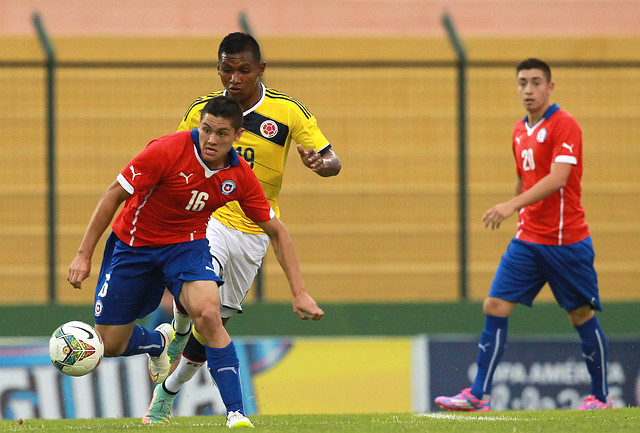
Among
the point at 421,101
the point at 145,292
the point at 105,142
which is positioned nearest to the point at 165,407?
the point at 145,292

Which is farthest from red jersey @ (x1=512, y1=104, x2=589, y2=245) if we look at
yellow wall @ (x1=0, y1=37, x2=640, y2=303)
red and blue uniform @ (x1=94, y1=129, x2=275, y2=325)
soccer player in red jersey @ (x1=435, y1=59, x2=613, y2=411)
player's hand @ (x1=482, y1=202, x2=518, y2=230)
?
yellow wall @ (x1=0, y1=37, x2=640, y2=303)

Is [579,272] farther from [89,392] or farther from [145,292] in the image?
[89,392]

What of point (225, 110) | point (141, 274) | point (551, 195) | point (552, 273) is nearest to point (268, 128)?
point (225, 110)

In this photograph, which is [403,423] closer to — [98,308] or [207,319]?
[207,319]

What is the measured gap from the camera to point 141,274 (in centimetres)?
619

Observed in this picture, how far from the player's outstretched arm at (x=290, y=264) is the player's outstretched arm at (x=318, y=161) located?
0.37 metres

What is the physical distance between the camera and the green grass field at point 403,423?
5695 millimetres

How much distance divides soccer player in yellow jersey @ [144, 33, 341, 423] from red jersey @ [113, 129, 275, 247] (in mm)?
602

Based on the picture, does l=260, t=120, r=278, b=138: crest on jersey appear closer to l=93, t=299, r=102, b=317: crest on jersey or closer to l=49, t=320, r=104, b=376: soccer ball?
l=93, t=299, r=102, b=317: crest on jersey

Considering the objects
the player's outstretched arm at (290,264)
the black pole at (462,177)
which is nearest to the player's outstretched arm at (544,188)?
the player's outstretched arm at (290,264)

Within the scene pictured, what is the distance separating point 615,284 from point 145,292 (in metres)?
6.48

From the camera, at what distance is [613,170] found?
11.5 metres

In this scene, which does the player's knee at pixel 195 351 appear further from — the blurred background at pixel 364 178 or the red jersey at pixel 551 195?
the blurred background at pixel 364 178

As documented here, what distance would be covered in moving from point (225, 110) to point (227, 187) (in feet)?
1.47
